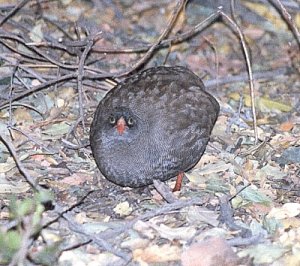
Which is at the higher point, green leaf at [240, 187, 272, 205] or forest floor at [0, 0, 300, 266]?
forest floor at [0, 0, 300, 266]

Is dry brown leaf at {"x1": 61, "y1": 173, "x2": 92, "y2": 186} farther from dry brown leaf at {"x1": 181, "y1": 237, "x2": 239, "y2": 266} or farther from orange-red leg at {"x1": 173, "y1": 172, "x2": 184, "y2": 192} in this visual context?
dry brown leaf at {"x1": 181, "y1": 237, "x2": 239, "y2": 266}

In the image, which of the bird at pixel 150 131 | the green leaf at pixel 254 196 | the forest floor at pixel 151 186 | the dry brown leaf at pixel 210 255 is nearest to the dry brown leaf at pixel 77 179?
the forest floor at pixel 151 186

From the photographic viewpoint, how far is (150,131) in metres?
6.01

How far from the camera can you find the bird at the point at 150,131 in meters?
5.95

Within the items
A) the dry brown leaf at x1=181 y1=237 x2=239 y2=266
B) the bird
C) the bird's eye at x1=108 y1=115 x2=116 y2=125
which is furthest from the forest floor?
the bird's eye at x1=108 y1=115 x2=116 y2=125

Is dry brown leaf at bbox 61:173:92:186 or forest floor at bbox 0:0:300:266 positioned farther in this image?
dry brown leaf at bbox 61:173:92:186

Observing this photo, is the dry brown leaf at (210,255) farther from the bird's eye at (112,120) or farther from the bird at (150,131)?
the bird's eye at (112,120)

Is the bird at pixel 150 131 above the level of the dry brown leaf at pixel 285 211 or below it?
above

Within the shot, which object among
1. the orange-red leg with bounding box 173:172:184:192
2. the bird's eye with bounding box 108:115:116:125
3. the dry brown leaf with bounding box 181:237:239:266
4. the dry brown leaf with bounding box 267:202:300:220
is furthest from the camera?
the orange-red leg with bounding box 173:172:184:192

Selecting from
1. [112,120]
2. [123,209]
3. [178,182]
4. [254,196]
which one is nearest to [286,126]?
[254,196]

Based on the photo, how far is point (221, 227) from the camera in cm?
557

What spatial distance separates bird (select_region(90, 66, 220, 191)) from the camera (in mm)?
5945

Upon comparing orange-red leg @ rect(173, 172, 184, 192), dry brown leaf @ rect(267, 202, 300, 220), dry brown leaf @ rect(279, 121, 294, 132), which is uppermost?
orange-red leg @ rect(173, 172, 184, 192)

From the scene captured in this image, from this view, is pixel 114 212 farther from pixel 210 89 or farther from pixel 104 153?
pixel 210 89
